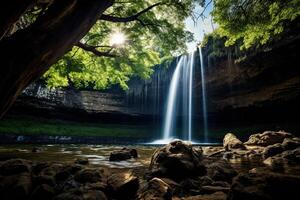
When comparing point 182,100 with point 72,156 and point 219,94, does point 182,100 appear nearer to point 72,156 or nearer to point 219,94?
point 219,94

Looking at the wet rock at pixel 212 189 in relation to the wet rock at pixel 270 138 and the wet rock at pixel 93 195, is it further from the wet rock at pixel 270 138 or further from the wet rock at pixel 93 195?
the wet rock at pixel 270 138

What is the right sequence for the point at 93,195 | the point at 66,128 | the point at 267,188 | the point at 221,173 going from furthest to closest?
the point at 66,128 → the point at 221,173 → the point at 93,195 → the point at 267,188

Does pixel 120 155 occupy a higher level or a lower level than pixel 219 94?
lower

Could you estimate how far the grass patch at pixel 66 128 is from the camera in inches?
1072

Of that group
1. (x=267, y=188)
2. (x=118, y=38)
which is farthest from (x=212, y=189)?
(x=118, y=38)

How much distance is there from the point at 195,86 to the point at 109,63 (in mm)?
18884

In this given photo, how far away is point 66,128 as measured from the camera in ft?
102

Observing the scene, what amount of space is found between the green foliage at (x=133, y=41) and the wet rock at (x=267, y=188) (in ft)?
26.3

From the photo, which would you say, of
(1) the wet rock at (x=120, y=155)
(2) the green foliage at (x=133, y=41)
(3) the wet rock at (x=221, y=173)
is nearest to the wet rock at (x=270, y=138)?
(2) the green foliage at (x=133, y=41)

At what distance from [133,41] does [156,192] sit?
8367 mm

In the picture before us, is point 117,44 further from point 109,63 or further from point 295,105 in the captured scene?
point 295,105

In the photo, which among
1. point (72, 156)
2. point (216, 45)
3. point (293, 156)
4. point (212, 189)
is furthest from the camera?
point (216, 45)

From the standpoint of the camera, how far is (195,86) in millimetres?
30969

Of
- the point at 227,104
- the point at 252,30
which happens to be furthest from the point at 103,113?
the point at 252,30
